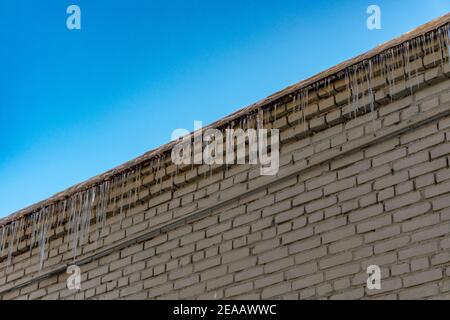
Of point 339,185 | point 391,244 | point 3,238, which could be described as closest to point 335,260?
point 391,244

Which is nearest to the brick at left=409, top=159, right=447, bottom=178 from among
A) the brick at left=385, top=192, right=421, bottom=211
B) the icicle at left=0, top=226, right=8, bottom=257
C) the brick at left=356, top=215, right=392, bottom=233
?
the brick at left=385, top=192, right=421, bottom=211

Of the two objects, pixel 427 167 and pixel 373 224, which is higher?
pixel 427 167

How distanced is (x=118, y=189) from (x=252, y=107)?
4.89ft

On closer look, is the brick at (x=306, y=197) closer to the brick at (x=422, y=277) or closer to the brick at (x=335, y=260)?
the brick at (x=335, y=260)

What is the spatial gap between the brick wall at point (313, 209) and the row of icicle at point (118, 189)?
1 cm

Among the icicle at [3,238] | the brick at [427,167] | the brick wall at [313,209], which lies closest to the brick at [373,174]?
the brick wall at [313,209]

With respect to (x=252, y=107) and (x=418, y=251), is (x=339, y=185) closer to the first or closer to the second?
(x=418, y=251)

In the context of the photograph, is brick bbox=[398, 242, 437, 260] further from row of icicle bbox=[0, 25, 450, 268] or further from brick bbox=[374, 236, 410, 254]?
row of icicle bbox=[0, 25, 450, 268]

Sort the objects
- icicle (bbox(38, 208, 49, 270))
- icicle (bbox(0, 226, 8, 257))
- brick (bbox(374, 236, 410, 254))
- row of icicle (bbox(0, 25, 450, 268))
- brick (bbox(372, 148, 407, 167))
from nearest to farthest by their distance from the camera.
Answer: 1. brick (bbox(374, 236, 410, 254))
2. brick (bbox(372, 148, 407, 167))
3. row of icicle (bbox(0, 25, 450, 268))
4. icicle (bbox(38, 208, 49, 270))
5. icicle (bbox(0, 226, 8, 257))

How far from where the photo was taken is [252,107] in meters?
6.18

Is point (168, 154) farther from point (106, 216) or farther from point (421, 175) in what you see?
point (421, 175)

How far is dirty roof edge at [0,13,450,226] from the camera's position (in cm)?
543

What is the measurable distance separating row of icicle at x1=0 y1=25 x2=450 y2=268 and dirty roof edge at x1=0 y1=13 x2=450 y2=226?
0.12 feet

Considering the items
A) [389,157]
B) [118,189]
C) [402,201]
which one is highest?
[118,189]
